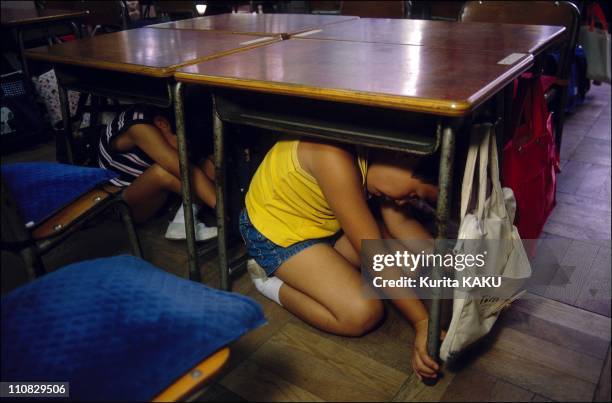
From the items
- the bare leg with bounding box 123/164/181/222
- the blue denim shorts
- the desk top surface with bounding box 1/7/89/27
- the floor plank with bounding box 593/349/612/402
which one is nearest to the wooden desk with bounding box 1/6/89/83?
the desk top surface with bounding box 1/7/89/27

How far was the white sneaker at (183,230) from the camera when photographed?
1.75m

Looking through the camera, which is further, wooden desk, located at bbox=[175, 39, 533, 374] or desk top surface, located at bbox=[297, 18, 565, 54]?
desk top surface, located at bbox=[297, 18, 565, 54]

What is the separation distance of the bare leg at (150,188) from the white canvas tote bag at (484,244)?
3.32 feet

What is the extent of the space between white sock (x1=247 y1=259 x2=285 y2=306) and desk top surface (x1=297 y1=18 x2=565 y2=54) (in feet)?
2.44

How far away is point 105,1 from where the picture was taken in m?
2.70

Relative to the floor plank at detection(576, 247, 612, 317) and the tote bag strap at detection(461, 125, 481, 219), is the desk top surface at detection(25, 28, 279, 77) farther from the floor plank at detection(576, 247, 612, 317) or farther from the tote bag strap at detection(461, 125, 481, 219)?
the floor plank at detection(576, 247, 612, 317)

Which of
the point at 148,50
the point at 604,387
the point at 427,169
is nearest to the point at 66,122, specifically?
the point at 148,50

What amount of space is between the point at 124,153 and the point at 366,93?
3.54 feet

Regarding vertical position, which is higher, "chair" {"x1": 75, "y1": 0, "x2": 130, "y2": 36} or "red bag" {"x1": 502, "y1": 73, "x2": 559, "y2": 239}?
"chair" {"x1": 75, "y1": 0, "x2": 130, "y2": 36}

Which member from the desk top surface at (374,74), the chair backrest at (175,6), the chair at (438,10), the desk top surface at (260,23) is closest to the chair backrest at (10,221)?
the desk top surface at (374,74)

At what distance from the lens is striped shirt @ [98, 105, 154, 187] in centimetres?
168

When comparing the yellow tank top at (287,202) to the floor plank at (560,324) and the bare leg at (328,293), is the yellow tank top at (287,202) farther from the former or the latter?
the floor plank at (560,324)

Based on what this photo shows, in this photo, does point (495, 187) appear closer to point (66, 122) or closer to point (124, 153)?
point (124, 153)

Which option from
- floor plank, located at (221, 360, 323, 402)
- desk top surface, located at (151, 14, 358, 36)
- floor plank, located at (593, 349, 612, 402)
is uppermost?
desk top surface, located at (151, 14, 358, 36)
